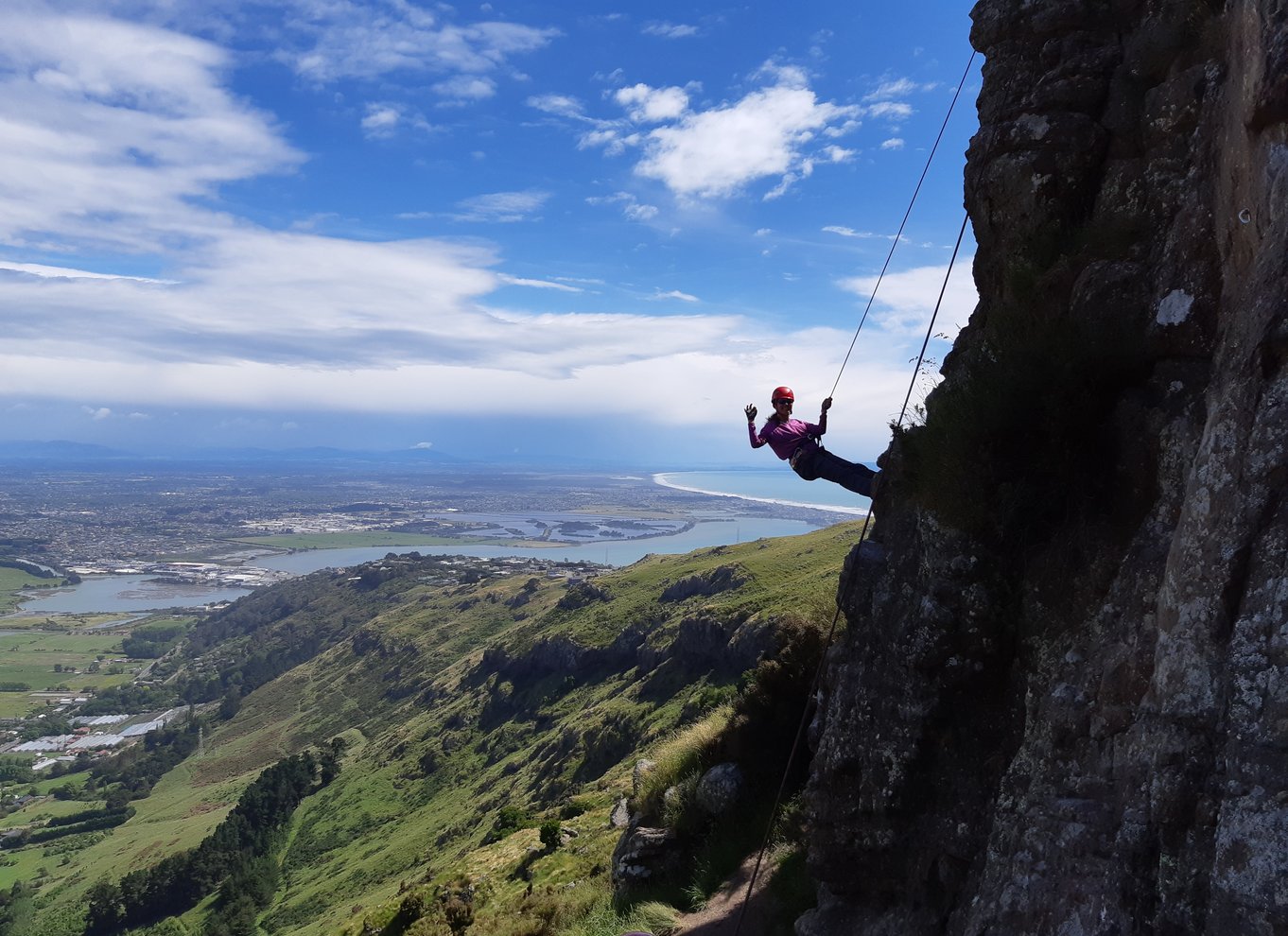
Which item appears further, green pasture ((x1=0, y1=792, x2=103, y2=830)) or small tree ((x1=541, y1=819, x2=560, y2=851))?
green pasture ((x1=0, y1=792, x2=103, y2=830))

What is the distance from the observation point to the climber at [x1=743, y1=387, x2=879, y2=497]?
1100 cm

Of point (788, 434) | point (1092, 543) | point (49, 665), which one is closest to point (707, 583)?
point (788, 434)

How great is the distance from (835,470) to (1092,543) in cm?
535

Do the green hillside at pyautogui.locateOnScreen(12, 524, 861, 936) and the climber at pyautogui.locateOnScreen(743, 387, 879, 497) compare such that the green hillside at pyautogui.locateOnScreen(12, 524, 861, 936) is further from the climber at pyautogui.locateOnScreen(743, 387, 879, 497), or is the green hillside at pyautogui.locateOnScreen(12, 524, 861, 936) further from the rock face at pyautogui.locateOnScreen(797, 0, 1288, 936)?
the rock face at pyautogui.locateOnScreen(797, 0, 1288, 936)

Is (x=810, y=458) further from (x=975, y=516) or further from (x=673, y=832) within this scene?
(x=673, y=832)

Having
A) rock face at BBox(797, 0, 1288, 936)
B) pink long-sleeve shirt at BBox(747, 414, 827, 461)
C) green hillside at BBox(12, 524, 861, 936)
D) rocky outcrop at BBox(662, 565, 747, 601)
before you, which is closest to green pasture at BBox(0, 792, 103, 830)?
green hillside at BBox(12, 524, 861, 936)

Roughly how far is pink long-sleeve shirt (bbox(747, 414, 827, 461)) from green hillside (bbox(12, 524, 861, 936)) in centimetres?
281

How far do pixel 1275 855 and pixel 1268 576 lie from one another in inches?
57.4

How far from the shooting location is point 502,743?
78.4 meters

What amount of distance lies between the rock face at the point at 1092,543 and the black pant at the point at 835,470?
2.32m

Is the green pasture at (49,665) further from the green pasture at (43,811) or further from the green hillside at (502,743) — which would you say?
the green pasture at (43,811)

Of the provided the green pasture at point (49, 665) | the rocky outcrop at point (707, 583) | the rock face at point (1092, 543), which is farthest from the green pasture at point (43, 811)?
the rock face at point (1092, 543)

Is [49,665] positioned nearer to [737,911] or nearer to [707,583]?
[707,583]

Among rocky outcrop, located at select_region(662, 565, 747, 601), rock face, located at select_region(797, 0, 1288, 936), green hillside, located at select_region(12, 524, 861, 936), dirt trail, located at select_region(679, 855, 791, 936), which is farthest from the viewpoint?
rocky outcrop, located at select_region(662, 565, 747, 601)
